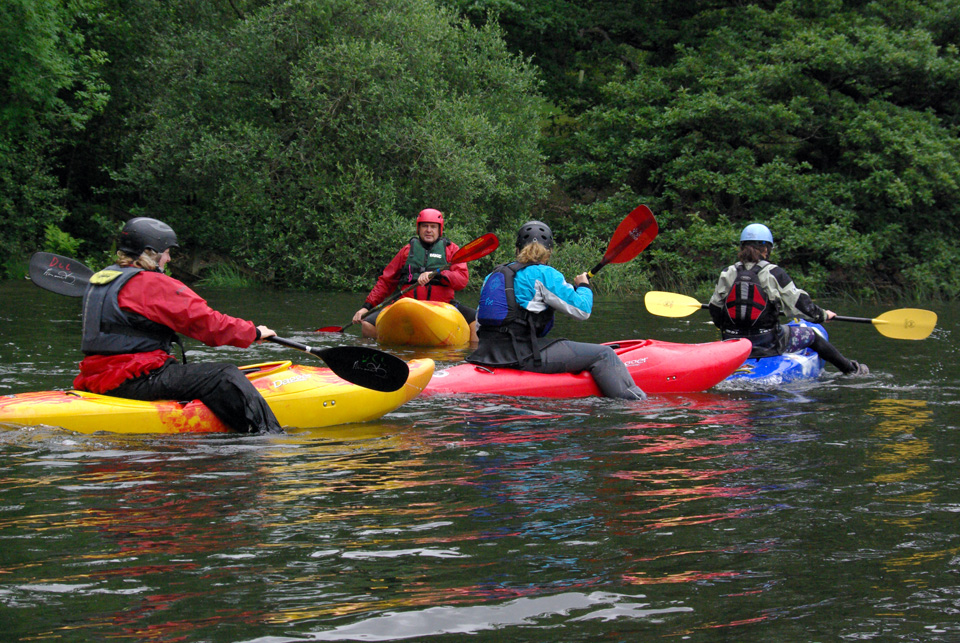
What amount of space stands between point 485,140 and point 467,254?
9.19 metres

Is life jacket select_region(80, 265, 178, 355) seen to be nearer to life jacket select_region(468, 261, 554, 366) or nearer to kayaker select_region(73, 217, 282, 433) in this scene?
kayaker select_region(73, 217, 282, 433)

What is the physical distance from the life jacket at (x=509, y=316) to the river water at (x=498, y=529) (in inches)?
24.5

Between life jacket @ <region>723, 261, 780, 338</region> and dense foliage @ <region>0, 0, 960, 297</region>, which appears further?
dense foliage @ <region>0, 0, 960, 297</region>

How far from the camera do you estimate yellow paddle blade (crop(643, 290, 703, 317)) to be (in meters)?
8.52

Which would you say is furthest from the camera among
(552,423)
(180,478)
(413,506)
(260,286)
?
(260,286)

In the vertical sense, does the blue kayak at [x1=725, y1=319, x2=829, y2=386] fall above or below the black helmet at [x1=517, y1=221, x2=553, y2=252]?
below

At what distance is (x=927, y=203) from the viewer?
659 inches

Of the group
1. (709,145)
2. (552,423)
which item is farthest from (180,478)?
(709,145)

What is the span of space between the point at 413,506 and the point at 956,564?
6.01ft

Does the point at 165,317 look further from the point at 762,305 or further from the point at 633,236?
the point at 762,305

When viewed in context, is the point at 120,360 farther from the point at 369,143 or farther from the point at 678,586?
the point at 369,143

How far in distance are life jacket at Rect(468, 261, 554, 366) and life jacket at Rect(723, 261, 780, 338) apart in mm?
1737

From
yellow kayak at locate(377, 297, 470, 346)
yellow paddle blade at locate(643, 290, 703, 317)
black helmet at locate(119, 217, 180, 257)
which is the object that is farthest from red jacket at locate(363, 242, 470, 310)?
black helmet at locate(119, 217, 180, 257)

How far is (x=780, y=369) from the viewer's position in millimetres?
7395
